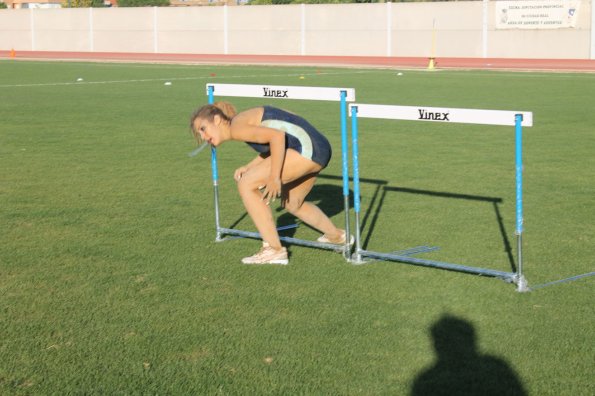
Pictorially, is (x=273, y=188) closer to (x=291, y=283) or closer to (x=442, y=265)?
(x=291, y=283)

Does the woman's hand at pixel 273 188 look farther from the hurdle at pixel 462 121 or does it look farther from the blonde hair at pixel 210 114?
the hurdle at pixel 462 121

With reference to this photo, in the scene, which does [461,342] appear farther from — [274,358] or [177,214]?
[177,214]

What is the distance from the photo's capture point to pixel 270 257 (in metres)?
7.04

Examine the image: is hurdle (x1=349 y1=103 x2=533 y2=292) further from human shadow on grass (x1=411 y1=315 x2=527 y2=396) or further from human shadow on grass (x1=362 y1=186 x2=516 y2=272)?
human shadow on grass (x1=411 y1=315 x2=527 y2=396)

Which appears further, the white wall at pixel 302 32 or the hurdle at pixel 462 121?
the white wall at pixel 302 32

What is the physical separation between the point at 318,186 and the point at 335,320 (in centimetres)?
473

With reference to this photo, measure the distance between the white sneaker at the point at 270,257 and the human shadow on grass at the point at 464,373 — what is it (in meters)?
1.82

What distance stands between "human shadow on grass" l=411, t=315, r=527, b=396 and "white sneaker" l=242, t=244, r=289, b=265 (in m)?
1.82

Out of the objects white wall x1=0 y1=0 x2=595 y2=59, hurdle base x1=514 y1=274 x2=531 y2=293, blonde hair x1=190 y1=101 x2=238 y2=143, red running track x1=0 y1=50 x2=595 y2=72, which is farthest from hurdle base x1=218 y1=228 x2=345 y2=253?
white wall x1=0 y1=0 x2=595 y2=59

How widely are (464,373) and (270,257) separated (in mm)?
2437

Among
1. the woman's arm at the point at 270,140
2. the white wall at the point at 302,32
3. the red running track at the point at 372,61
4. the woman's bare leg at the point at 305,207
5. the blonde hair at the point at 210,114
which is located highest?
the white wall at the point at 302,32

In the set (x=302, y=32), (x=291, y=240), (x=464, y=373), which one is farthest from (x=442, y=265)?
(x=302, y=32)

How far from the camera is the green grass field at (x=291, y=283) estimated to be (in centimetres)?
495

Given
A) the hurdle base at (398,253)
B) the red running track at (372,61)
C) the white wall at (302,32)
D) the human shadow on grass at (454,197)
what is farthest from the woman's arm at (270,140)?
the white wall at (302,32)
